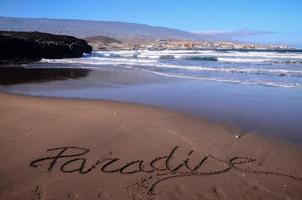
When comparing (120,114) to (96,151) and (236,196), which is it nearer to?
(96,151)

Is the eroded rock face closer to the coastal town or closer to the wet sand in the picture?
the wet sand

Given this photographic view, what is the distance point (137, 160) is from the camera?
5590mm

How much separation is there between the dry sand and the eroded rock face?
24019 mm

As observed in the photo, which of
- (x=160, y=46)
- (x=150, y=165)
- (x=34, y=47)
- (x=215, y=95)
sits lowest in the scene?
(x=160, y=46)

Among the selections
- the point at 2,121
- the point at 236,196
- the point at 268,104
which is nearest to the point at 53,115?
the point at 2,121

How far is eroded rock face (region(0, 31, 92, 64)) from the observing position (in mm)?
30936

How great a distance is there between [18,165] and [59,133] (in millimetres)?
1553

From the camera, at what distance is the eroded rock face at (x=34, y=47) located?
30.9 m

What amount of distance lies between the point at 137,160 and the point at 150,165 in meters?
0.25

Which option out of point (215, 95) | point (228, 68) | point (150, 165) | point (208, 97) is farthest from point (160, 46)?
point (150, 165)

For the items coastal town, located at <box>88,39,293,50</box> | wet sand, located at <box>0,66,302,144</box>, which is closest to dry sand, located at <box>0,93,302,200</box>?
wet sand, located at <box>0,66,302,144</box>

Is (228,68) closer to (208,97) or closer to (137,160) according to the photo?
(208,97)

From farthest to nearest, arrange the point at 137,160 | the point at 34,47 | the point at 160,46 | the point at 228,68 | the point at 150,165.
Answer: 1. the point at 160,46
2. the point at 34,47
3. the point at 228,68
4. the point at 137,160
5. the point at 150,165

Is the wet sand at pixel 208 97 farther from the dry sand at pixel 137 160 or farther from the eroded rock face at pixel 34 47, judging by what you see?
the eroded rock face at pixel 34 47
